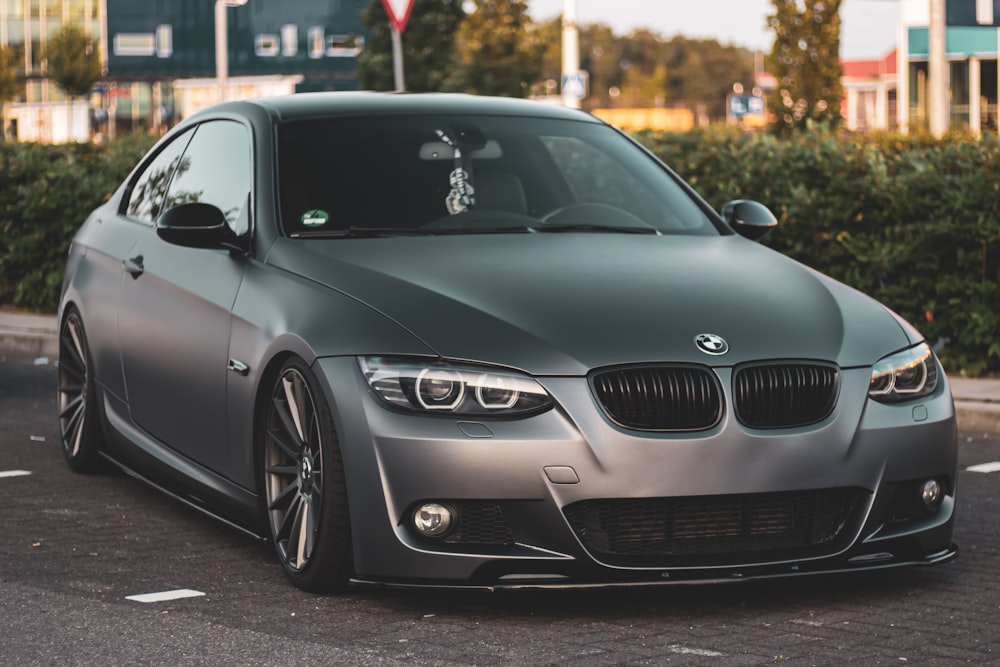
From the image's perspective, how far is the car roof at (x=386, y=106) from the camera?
6.79m

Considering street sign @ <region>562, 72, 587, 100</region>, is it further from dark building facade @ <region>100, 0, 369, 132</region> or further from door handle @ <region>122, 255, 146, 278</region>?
dark building facade @ <region>100, 0, 369, 132</region>

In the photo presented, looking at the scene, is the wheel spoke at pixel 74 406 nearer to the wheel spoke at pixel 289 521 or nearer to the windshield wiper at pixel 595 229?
the wheel spoke at pixel 289 521

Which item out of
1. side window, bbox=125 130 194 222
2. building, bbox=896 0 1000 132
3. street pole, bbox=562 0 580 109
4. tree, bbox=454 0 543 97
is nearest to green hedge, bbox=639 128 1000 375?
side window, bbox=125 130 194 222

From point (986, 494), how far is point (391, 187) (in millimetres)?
2949

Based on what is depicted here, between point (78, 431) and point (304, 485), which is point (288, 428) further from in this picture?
point (78, 431)

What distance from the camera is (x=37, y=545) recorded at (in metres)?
6.54

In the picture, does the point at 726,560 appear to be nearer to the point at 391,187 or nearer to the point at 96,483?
the point at 391,187

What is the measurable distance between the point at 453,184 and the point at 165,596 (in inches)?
70.6

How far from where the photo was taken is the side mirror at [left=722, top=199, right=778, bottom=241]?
687 cm

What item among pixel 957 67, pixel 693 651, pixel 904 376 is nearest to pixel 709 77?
pixel 957 67

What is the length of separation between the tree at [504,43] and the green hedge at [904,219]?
23497 millimetres

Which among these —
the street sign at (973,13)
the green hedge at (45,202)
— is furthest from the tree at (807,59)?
the green hedge at (45,202)

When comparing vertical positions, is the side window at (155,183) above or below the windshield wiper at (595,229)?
above

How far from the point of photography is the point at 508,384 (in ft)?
16.8
